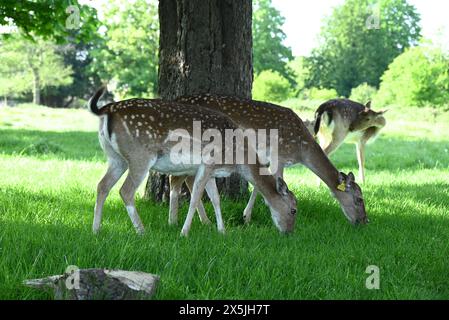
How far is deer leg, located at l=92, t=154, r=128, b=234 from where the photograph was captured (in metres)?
5.31

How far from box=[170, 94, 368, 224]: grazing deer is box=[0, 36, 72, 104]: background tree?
5047 cm

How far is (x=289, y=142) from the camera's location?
6.33 meters

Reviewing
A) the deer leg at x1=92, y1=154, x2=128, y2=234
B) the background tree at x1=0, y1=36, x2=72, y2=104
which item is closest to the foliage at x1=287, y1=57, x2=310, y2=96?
the background tree at x1=0, y1=36, x2=72, y2=104

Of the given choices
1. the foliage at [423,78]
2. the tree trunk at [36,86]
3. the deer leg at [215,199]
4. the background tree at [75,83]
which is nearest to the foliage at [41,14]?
the deer leg at [215,199]

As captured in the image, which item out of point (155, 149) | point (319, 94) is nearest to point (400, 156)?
point (155, 149)

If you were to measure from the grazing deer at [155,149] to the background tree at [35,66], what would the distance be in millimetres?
50969

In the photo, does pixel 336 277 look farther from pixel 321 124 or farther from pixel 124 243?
pixel 321 124

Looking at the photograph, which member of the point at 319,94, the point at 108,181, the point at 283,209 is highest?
the point at 108,181

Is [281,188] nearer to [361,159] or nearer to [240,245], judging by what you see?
[240,245]

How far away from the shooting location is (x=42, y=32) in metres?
10.4

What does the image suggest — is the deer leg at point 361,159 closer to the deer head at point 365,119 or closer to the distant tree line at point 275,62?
the deer head at point 365,119

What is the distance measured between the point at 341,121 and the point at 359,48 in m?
57.0

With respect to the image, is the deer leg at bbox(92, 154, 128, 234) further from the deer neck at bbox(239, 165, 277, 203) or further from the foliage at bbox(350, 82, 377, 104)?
the foliage at bbox(350, 82, 377, 104)

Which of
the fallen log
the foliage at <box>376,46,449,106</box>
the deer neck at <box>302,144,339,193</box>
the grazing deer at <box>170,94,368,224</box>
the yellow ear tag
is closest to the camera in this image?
the fallen log
